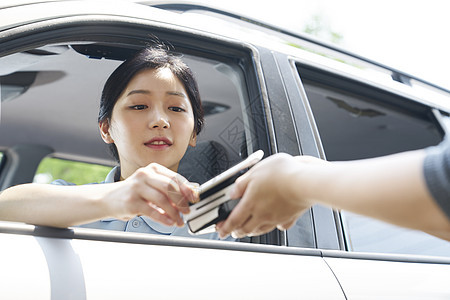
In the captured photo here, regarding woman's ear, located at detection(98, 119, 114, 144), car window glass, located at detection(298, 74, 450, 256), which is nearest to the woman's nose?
woman's ear, located at detection(98, 119, 114, 144)

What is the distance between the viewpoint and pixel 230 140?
222cm

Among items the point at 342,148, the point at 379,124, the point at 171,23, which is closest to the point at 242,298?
the point at 171,23

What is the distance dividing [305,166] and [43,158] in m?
3.20

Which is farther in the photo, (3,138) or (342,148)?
(3,138)

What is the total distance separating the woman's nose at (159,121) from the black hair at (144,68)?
0.66ft

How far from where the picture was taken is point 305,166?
1.03 metres

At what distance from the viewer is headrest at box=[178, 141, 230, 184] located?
205cm

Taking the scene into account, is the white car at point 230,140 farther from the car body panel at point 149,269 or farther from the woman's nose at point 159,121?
the woman's nose at point 159,121

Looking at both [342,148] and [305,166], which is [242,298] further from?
[342,148]

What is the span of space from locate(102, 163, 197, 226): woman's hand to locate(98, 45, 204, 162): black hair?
0.73 m

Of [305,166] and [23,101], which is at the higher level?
[23,101]

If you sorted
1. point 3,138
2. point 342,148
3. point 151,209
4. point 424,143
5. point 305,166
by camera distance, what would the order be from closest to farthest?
point 305,166 → point 151,209 → point 424,143 → point 342,148 → point 3,138

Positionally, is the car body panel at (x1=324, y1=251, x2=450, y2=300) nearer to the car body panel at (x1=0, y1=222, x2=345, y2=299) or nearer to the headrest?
the car body panel at (x1=0, y1=222, x2=345, y2=299)

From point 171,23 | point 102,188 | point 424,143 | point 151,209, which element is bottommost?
point 151,209
